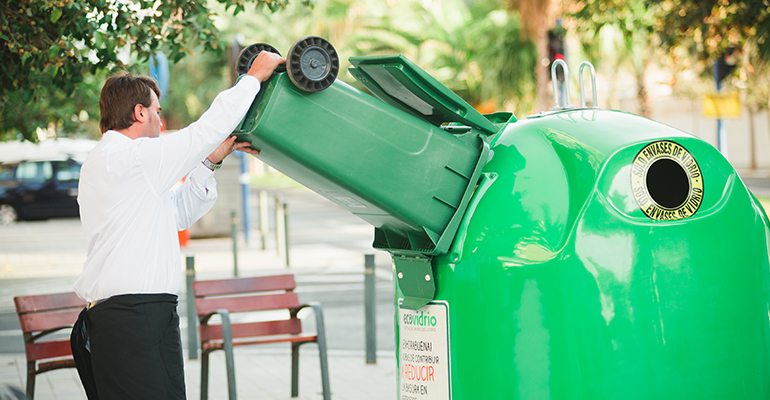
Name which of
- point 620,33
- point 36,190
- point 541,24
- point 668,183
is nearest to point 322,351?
point 668,183

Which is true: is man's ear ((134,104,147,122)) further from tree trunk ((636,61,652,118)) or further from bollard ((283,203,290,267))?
tree trunk ((636,61,652,118))

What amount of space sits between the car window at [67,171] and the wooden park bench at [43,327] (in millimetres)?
19601

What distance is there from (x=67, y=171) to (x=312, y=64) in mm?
22956

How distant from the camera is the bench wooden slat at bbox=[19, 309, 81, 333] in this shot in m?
5.07

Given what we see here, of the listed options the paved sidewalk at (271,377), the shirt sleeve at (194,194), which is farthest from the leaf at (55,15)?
the paved sidewalk at (271,377)

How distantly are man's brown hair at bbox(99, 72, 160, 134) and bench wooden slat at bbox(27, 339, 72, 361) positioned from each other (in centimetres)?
260

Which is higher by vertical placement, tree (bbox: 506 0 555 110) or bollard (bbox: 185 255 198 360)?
tree (bbox: 506 0 555 110)

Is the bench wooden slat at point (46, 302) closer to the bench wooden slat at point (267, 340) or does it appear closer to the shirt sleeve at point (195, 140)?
the bench wooden slat at point (267, 340)

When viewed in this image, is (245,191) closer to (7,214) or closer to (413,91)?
(7,214)

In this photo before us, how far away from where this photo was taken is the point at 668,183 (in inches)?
122

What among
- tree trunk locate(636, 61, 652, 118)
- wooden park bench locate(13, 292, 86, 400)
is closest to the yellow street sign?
tree trunk locate(636, 61, 652, 118)

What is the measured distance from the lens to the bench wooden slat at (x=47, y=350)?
16.6 feet

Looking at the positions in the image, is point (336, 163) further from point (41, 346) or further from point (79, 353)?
point (41, 346)

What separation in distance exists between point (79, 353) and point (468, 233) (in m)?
1.52
